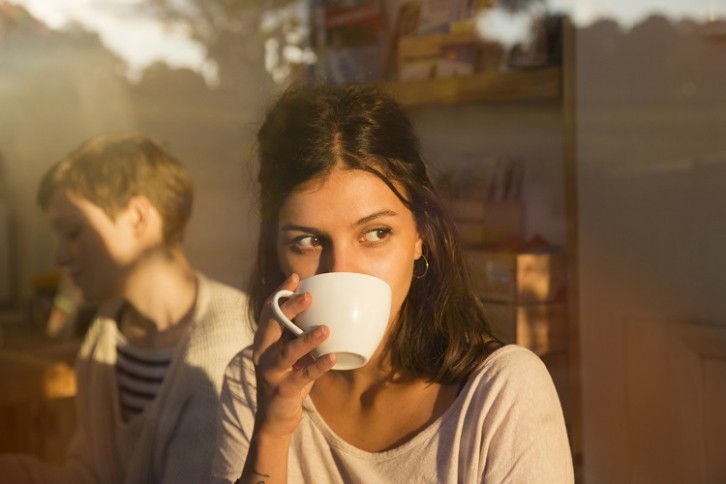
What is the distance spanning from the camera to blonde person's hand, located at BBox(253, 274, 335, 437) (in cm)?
71

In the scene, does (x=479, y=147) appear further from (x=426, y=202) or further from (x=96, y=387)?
(x=96, y=387)

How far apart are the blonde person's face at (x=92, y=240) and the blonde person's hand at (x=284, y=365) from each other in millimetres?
545

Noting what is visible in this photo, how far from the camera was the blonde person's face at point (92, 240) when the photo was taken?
123 cm

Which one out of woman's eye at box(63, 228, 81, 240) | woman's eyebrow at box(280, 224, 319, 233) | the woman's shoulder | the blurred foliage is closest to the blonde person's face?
woman's eye at box(63, 228, 81, 240)

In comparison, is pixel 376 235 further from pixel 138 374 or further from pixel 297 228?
pixel 138 374

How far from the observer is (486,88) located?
47.9 inches

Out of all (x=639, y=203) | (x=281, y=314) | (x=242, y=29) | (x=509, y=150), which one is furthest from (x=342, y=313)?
(x=242, y=29)

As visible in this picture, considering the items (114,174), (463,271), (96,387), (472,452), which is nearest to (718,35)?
(463,271)

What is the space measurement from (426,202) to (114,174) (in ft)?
1.84

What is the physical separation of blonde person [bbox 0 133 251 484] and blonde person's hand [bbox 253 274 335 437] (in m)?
0.38

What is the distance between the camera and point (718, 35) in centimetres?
91

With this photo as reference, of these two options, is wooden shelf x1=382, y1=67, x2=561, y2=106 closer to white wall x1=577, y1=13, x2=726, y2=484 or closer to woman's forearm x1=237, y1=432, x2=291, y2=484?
white wall x1=577, y1=13, x2=726, y2=484

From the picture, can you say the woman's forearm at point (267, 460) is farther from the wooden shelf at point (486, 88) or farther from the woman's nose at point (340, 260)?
the wooden shelf at point (486, 88)

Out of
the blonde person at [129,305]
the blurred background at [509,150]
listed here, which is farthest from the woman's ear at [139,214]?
the blurred background at [509,150]
